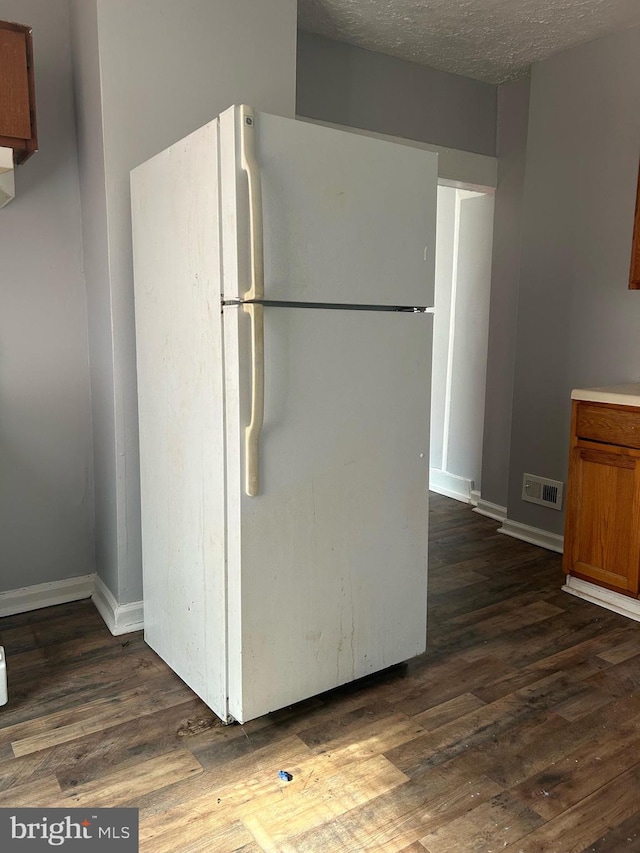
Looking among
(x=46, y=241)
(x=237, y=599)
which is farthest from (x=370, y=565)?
(x=46, y=241)

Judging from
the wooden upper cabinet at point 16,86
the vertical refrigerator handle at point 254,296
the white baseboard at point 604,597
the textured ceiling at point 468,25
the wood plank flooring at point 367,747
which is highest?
the textured ceiling at point 468,25

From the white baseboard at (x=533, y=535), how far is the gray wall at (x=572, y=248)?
0.04 meters

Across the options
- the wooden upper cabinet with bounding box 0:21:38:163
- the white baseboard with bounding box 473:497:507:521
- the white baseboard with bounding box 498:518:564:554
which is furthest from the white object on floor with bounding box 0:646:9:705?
the white baseboard with bounding box 473:497:507:521

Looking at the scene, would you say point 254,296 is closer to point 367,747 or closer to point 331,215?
point 331,215

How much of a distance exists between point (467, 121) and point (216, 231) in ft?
8.51

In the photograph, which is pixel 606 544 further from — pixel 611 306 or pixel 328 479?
pixel 328 479

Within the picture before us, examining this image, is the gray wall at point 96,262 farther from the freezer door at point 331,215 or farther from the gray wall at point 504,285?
the gray wall at point 504,285

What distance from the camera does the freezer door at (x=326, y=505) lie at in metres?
1.76

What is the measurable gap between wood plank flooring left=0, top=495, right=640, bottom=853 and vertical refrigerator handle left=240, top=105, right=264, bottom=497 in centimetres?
74

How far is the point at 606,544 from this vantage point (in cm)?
270

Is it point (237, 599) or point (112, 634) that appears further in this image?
point (112, 634)

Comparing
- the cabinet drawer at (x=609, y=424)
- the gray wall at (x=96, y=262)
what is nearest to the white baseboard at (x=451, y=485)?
the cabinet drawer at (x=609, y=424)

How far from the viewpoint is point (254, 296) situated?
1.63 metres

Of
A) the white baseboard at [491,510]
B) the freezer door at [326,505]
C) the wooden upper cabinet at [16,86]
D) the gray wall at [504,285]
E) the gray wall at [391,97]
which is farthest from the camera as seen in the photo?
the white baseboard at [491,510]
